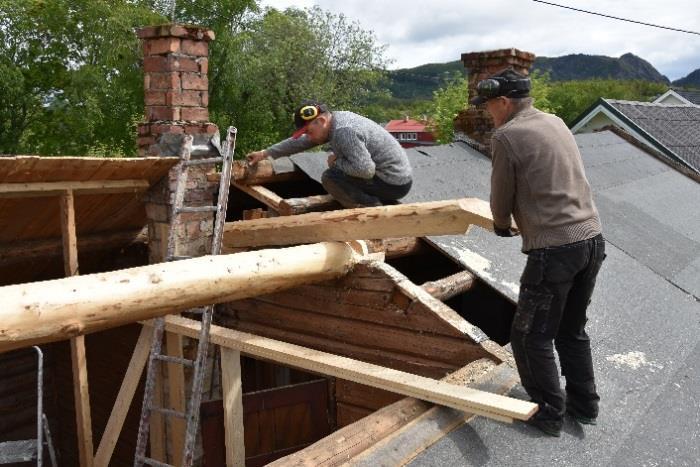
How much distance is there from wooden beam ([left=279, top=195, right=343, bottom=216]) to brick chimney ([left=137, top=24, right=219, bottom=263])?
2.73 ft

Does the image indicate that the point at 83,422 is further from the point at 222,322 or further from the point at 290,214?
the point at 290,214

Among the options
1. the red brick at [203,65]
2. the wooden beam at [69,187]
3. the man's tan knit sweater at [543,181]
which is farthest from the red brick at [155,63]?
the man's tan knit sweater at [543,181]

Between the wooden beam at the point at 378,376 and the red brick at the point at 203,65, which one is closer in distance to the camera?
the wooden beam at the point at 378,376

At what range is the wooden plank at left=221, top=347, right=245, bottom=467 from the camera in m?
5.02

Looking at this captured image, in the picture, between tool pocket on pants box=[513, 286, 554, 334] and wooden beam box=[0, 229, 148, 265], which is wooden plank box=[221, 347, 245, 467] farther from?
tool pocket on pants box=[513, 286, 554, 334]

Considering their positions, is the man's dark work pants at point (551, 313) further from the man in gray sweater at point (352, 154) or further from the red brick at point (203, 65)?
the red brick at point (203, 65)

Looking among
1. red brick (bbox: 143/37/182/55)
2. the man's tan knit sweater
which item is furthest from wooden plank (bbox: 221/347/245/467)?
the man's tan knit sweater

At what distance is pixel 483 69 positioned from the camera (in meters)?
9.19

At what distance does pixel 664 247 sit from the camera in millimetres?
6840

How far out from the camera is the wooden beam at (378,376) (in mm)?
3146

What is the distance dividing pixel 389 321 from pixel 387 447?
6.43ft

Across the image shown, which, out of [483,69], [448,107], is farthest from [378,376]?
[448,107]

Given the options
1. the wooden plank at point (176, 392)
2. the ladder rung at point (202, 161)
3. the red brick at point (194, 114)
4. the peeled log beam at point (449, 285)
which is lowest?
the wooden plank at point (176, 392)

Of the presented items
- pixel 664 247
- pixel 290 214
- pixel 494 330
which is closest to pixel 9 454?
pixel 290 214
